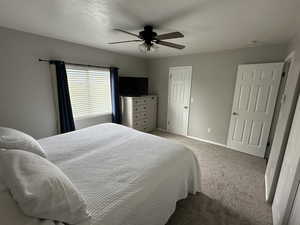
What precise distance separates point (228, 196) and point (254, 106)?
2.13m

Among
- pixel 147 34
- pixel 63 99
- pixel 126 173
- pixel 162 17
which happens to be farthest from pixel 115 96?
pixel 126 173

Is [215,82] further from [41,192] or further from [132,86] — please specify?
[41,192]

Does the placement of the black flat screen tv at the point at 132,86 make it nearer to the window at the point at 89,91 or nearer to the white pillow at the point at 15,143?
the window at the point at 89,91


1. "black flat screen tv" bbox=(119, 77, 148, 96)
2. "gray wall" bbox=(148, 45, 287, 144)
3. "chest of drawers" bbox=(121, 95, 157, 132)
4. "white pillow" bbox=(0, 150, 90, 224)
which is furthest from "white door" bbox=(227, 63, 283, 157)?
"white pillow" bbox=(0, 150, 90, 224)

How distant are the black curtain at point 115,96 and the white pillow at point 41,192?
3.04 m

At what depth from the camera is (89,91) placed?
355 centimetres

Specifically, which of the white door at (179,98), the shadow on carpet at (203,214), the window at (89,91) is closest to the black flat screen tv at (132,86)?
the window at (89,91)

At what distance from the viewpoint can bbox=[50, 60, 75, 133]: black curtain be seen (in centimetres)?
286

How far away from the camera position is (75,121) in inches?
132

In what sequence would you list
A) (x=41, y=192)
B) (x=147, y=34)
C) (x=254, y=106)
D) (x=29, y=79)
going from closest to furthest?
(x=41, y=192), (x=147, y=34), (x=29, y=79), (x=254, y=106)

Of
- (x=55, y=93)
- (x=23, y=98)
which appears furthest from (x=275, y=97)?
(x=23, y=98)

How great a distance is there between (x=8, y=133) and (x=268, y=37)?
3.93 m

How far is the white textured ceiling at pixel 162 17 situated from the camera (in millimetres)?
1485

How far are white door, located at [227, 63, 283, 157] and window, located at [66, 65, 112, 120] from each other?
3384mm
